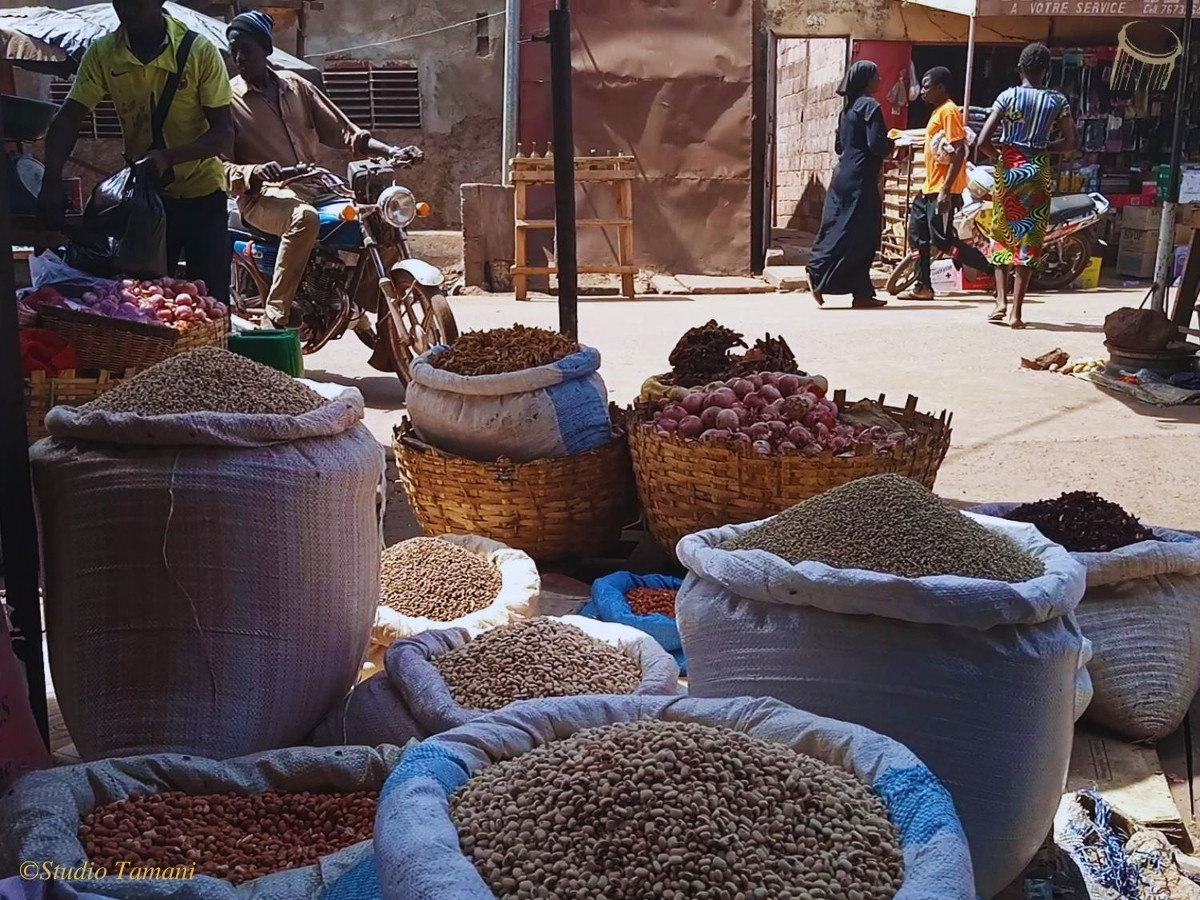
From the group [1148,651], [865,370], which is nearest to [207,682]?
[1148,651]

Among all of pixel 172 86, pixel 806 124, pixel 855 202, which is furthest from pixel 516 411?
pixel 806 124

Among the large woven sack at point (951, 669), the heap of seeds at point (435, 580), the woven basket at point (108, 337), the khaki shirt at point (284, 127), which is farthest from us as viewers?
the khaki shirt at point (284, 127)

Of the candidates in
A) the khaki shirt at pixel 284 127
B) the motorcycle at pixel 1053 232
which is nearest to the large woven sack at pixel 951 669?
the khaki shirt at pixel 284 127

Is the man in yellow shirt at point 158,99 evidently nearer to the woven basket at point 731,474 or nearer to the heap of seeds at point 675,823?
the woven basket at point 731,474

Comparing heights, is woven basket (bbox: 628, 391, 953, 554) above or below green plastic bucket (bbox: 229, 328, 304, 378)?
below

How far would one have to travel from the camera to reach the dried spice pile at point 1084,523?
267 cm

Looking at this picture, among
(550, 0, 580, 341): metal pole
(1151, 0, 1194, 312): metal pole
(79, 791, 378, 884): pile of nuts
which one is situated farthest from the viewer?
(1151, 0, 1194, 312): metal pole

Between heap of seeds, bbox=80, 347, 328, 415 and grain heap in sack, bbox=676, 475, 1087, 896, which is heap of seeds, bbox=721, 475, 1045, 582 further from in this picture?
heap of seeds, bbox=80, 347, 328, 415

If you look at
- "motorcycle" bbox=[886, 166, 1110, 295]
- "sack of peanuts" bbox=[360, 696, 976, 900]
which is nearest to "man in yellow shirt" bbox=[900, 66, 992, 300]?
"motorcycle" bbox=[886, 166, 1110, 295]

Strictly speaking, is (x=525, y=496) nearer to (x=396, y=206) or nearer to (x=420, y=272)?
(x=420, y=272)

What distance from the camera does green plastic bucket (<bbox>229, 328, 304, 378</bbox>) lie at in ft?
11.2

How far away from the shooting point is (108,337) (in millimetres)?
3736

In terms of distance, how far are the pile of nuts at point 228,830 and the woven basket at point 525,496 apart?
151 cm

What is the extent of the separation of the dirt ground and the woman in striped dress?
65cm
